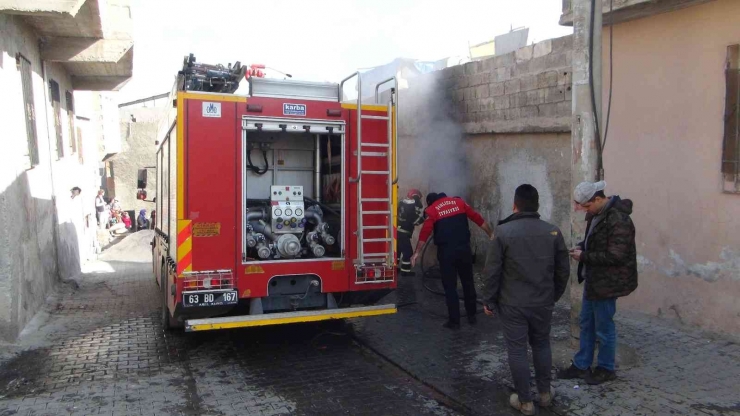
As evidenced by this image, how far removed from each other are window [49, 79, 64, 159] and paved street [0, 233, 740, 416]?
3936 millimetres

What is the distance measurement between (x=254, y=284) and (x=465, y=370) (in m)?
2.20

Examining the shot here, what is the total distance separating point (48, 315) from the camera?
7730mm

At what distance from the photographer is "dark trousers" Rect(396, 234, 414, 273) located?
1041 cm

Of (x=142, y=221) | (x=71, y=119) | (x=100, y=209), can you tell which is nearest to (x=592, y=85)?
(x=71, y=119)

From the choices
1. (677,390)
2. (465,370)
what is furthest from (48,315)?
(677,390)

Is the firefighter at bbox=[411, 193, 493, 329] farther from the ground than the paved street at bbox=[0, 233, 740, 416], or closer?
farther from the ground

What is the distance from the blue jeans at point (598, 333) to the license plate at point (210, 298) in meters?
3.20

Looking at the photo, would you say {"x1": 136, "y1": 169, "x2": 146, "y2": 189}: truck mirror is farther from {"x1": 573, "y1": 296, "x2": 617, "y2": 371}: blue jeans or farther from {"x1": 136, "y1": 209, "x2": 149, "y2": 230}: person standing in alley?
{"x1": 136, "y1": 209, "x2": 149, "y2": 230}: person standing in alley

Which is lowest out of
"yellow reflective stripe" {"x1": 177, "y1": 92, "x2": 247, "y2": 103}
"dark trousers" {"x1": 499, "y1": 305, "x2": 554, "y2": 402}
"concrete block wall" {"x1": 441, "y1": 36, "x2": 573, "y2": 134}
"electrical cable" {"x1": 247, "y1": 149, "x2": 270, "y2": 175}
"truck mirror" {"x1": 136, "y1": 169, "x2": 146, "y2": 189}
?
"dark trousers" {"x1": 499, "y1": 305, "x2": 554, "y2": 402}

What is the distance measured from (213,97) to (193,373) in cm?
263

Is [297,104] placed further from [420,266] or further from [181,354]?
[420,266]

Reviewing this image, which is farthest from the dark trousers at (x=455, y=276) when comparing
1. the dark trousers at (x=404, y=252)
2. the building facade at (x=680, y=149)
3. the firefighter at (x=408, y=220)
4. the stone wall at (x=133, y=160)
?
the stone wall at (x=133, y=160)

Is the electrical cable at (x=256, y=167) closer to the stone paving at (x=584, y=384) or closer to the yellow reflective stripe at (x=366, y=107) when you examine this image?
the yellow reflective stripe at (x=366, y=107)

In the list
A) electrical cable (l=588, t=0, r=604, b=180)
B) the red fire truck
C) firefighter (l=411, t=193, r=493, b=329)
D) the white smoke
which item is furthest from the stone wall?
electrical cable (l=588, t=0, r=604, b=180)
